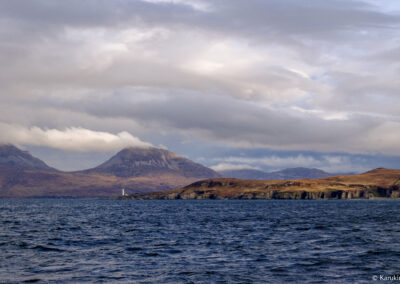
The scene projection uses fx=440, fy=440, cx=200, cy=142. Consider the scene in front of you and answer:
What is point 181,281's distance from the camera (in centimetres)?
3469

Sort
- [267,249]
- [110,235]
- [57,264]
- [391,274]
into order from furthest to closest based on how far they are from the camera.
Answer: [110,235]
[267,249]
[57,264]
[391,274]

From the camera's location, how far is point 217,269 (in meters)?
39.5

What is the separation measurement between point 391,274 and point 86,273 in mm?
25860

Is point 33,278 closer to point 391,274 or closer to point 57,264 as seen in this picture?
point 57,264

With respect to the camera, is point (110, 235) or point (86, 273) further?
point (110, 235)

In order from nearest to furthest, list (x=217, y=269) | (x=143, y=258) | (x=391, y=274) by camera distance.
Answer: (x=391, y=274), (x=217, y=269), (x=143, y=258)

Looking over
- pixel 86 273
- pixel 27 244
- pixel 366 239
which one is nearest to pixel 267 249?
pixel 366 239

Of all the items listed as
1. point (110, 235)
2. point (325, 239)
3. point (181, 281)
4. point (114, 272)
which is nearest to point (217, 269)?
point (181, 281)

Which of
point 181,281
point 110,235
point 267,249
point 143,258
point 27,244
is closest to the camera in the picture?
point 181,281

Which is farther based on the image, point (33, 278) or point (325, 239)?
point (325, 239)

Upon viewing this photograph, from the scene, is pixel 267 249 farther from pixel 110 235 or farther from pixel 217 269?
pixel 110 235

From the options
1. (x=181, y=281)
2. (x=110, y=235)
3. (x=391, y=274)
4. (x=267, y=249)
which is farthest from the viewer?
(x=110, y=235)

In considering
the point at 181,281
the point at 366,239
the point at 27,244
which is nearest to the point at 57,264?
the point at 181,281

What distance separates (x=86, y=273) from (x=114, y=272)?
2361 millimetres
